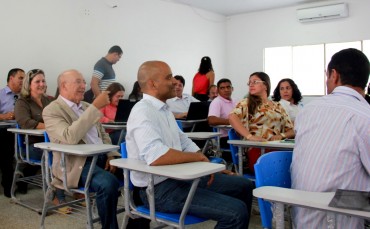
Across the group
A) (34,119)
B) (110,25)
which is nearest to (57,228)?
(34,119)

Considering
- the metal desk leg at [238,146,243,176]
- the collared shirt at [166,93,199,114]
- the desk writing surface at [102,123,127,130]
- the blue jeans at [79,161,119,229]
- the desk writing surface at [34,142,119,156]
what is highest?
the collared shirt at [166,93,199,114]

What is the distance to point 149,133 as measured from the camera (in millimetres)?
1624

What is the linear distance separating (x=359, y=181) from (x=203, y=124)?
9.37 feet

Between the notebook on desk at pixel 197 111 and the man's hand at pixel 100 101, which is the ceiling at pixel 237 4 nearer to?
the notebook on desk at pixel 197 111

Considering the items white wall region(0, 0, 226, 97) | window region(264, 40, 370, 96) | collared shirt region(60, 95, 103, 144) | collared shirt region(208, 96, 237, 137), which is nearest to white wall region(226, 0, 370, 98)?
window region(264, 40, 370, 96)

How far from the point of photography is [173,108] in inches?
200

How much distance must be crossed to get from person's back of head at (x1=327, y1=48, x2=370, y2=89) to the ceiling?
5948 millimetres

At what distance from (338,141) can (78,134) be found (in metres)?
1.58

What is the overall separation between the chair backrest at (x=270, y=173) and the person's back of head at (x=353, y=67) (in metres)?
0.39

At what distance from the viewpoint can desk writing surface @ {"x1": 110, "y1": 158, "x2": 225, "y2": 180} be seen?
1408 millimetres

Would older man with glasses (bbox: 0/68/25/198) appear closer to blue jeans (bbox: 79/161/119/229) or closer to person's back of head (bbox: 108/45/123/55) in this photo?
Result: person's back of head (bbox: 108/45/123/55)

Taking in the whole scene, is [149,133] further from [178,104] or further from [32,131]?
[178,104]

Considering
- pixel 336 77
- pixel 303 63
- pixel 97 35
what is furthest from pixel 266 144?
pixel 303 63

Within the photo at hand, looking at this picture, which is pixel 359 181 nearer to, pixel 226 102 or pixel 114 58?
pixel 226 102
